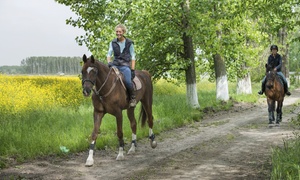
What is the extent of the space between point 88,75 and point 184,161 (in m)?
2.69

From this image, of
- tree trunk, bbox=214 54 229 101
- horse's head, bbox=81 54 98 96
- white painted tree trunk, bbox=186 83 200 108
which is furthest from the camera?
tree trunk, bbox=214 54 229 101

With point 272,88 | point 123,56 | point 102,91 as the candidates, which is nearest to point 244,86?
point 272,88

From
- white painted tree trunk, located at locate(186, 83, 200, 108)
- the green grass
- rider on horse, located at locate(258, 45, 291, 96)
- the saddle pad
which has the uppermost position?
rider on horse, located at locate(258, 45, 291, 96)

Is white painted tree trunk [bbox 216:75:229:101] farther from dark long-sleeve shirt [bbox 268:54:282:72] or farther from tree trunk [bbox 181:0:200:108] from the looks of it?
dark long-sleeve shirt [bbox 268:54:282:72]

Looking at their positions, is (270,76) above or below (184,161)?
above

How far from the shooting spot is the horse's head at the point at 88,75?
684 centimetres

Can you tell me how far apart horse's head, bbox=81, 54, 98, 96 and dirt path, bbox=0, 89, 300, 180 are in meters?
1.62

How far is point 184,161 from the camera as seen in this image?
740 cm

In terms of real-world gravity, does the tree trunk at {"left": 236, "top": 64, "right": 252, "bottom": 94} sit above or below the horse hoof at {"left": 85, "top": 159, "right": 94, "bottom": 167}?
above

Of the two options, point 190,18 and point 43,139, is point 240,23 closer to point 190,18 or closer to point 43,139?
point 190,18

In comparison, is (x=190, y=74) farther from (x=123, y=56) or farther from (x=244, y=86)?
(x=244, y=86)

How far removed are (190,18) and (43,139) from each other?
8313 mm

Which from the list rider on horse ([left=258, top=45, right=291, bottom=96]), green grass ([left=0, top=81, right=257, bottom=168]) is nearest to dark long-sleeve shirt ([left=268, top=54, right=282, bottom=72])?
rider on horse ([left=258, top=45, right=291, bottom=96])

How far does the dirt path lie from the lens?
646cm
